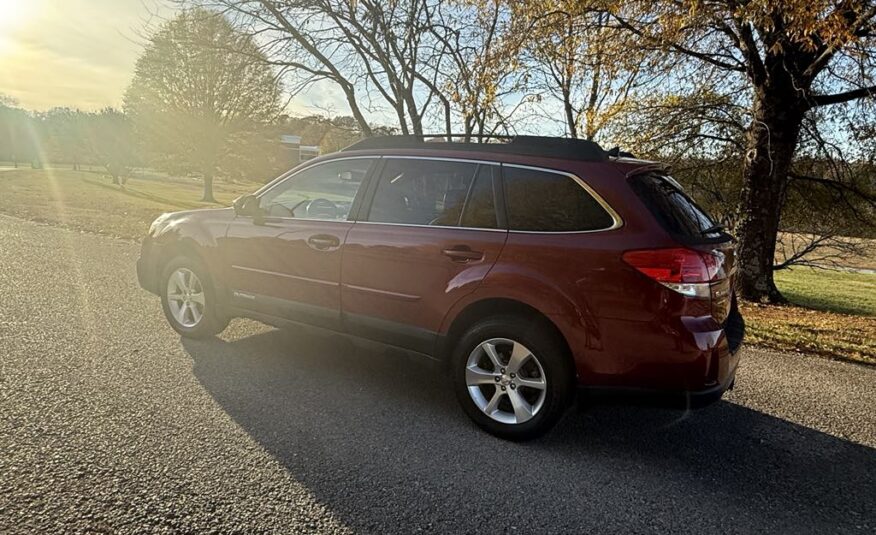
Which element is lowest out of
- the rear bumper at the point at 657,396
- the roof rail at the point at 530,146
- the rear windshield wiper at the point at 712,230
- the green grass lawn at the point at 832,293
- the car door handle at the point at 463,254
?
the green grass lawn at the point at 832,293

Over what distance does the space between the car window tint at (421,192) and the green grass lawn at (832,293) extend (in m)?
10.1

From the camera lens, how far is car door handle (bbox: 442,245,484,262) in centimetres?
338

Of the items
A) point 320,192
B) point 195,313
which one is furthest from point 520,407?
point 195,313

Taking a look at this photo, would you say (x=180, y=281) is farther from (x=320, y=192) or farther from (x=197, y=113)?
(x=197, y=113)

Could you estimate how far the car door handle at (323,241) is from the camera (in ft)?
13.1

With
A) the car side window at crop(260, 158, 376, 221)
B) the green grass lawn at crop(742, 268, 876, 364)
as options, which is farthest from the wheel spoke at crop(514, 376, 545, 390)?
the green grass lawn at crop(742, 268, 876, 364)

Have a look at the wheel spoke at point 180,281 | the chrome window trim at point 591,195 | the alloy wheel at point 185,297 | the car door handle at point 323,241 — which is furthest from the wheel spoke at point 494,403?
the wheel spoke at point 180,281

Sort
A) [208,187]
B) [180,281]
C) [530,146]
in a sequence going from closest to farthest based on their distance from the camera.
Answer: [530,146] → [180,281] → [208,187]

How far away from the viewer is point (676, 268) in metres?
2.87

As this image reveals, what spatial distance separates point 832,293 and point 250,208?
17.5 metres

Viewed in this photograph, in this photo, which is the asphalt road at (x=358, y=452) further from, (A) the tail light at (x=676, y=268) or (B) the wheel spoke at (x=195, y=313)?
(A) the tail light at (x=676, y=268)

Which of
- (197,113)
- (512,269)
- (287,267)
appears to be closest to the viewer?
(512,269)

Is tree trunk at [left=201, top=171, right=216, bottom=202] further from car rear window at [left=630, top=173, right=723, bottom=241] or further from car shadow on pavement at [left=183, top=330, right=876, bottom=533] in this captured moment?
car rear window at [left=630, top=173, right=723, bottom=241]

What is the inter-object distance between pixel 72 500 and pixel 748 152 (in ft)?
34.2
